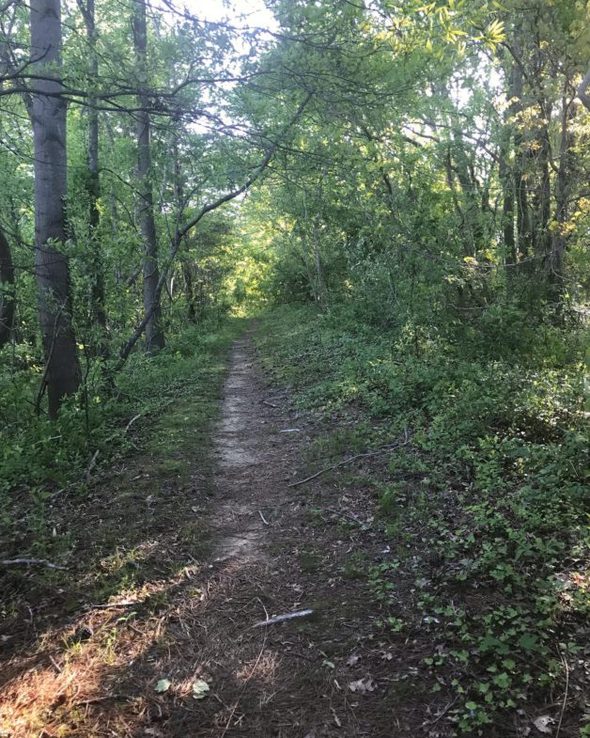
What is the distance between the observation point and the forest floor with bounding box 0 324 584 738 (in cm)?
271

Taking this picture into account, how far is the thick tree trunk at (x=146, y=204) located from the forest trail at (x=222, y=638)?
4.46 m

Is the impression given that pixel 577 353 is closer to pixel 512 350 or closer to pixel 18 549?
pixel 512 350

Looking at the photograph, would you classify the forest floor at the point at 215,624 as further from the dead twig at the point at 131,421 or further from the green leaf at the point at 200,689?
the dead twig at the point at 131,421

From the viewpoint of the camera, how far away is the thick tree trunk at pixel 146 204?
5824 millimetres

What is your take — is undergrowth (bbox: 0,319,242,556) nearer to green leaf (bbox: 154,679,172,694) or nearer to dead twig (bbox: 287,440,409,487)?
dead twig (bbox: 287,440,409,487)

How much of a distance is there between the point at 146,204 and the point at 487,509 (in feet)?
31.2

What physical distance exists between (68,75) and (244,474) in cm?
458

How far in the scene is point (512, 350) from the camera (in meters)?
8.19

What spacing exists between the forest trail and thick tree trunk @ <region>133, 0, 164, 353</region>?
14.6 ft

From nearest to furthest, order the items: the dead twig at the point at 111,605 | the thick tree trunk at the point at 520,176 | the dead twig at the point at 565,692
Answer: the dead twig at the point at 565,692
the dead twig at the point at 111,605
the thick tree trunk at the point at 520,176

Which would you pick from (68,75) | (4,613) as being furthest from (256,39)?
(4,613)

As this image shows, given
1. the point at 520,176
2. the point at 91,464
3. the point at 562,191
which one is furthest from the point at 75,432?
the point at 520,176

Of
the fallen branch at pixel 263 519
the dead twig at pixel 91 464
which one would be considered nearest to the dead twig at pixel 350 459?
the fallen branch at pixel 263 519

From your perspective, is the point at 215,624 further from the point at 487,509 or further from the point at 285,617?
the point at 487,509
